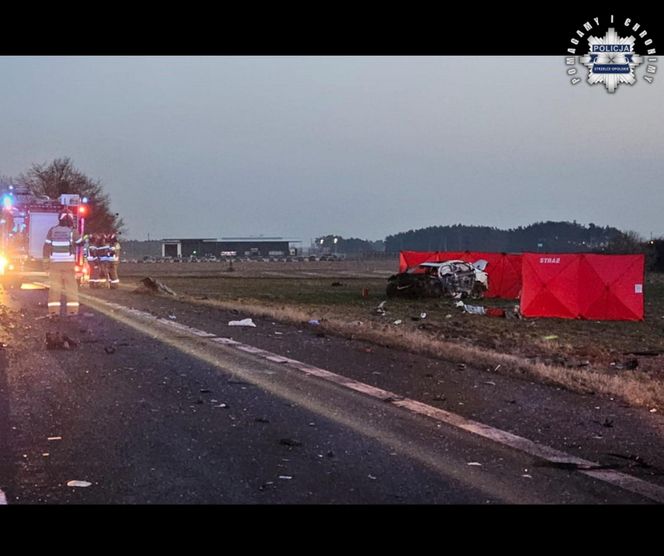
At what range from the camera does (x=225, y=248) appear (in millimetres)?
148000

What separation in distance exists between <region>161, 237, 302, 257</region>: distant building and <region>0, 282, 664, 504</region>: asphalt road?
12779 centimetres

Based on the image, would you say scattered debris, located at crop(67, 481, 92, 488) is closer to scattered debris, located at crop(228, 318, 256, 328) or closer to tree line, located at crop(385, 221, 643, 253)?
scattered debris, located at crop(228, 318, 256, 328)

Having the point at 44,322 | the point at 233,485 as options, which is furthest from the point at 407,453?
the point at 44,322

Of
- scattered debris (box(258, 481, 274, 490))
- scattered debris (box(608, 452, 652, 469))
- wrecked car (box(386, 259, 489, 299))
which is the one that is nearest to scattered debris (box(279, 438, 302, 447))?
scattered debris (box(258, 481, 274, 490))

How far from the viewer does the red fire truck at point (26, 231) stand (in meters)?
21.3

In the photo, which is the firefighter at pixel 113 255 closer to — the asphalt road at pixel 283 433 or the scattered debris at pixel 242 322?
the scattered debris at pixel 242 322

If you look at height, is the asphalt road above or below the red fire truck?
below

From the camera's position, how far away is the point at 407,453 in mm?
5508

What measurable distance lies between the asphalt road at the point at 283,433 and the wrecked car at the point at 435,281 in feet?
59.1

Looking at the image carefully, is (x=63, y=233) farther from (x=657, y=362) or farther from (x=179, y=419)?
(x=657, y=362)

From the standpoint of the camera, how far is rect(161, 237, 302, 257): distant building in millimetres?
140375

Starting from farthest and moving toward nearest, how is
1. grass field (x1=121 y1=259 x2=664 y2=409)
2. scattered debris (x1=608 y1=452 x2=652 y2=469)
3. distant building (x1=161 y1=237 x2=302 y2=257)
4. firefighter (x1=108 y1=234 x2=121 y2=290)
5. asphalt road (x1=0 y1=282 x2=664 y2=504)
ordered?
distant building (x1=161 y1=237 x2=302 y2=257) → firefighter (x1=108 y1=234 x2=121 y2=290) → grass field (x1=121 y1=259 x2=664 y2=409) → scattered debris (x1=608 y1=452 x2=652 y2=469) → asphalt road (x1=0 y1=282 x2=664 y2=504)

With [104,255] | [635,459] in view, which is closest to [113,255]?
[104,255]
